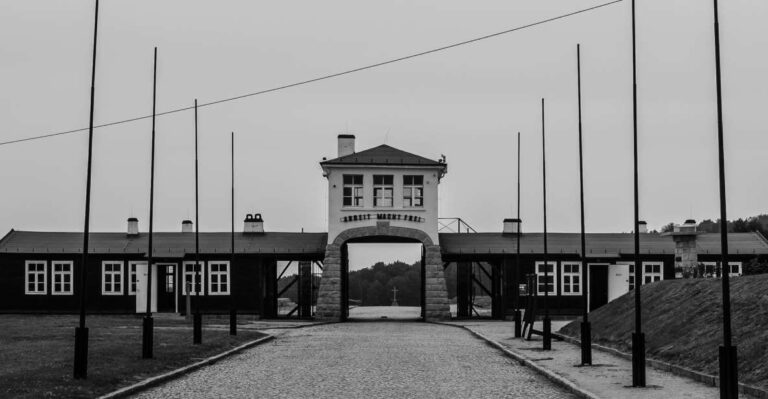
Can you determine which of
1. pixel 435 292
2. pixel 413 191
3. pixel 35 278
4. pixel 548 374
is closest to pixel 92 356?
pixel 548 374

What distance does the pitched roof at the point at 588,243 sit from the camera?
5400 centimetres

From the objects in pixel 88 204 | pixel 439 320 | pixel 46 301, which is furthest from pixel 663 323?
pixel 46 301

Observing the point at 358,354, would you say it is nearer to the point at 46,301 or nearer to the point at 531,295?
the point at 531,295

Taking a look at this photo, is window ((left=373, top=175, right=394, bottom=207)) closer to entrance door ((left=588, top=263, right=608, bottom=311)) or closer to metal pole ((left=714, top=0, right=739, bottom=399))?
entrance door ((left=588, top=263, right=608, bottom=311))

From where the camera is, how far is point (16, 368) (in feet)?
65.8

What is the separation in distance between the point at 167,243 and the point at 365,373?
36.6 m

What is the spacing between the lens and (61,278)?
178 feet

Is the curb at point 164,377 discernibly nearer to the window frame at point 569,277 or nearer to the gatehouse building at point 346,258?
the gatehouse building at point 346,258

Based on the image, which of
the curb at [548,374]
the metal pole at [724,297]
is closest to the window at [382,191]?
the curb at [548,374]

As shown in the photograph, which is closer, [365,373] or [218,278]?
[365,373]

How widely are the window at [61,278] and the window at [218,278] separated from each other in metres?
7.41

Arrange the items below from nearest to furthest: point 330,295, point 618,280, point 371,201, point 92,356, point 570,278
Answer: point 92,356 < point 330,295 < point 371,201 < point 570,278 < point 618,280

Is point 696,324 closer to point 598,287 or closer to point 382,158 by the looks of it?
point 382,158

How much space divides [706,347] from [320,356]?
9911 mm
